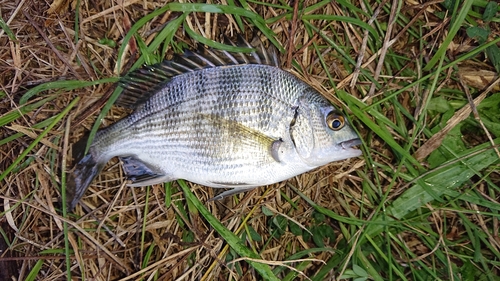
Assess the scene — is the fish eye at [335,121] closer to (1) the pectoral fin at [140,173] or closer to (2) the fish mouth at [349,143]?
(2) the fish mouth at [349,143]

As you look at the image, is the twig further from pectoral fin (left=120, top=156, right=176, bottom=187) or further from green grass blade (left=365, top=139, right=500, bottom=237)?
green grass blade (left=365, top=139, right=500, bottom=237)

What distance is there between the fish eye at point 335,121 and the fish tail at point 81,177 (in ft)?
5.43

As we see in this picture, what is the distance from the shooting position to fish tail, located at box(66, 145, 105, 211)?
298cm

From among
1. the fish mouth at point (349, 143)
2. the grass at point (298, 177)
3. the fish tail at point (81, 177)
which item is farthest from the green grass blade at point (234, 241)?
the fish mouth at point (349, 143)

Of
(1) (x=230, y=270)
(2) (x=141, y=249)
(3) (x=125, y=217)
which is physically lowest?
(1) (x=230, y=270)

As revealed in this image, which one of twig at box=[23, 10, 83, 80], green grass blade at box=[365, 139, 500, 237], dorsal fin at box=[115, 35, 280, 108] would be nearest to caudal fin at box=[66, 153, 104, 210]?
dorsal fin at box=[115, 35, 280, 108]

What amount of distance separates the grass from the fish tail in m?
0.08

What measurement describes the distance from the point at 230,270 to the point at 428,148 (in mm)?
1695

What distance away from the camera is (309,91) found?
2.75 meters

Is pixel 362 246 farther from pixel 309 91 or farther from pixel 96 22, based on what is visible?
pixel 96 22

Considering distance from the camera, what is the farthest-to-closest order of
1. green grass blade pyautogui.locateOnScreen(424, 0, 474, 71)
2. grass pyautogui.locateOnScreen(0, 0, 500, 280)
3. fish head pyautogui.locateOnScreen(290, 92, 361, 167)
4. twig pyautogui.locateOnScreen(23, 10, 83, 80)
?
twig pyautogui.locateOnScreen(23, 10, 83, 80) < grass pyautogui.locateOnScreen(0, 0, 500, 280) < green grass blade pyautogui.locateOnScreen(424, 0, 474, 71) < fish head pyautogui.locateOnScreen(290, 92, 361, 167)

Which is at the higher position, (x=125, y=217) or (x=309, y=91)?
(x=309, y=91)

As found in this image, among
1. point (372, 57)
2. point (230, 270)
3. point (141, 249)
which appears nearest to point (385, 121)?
point (372, 57)

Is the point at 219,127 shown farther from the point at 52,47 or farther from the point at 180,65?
the point at 52,47
